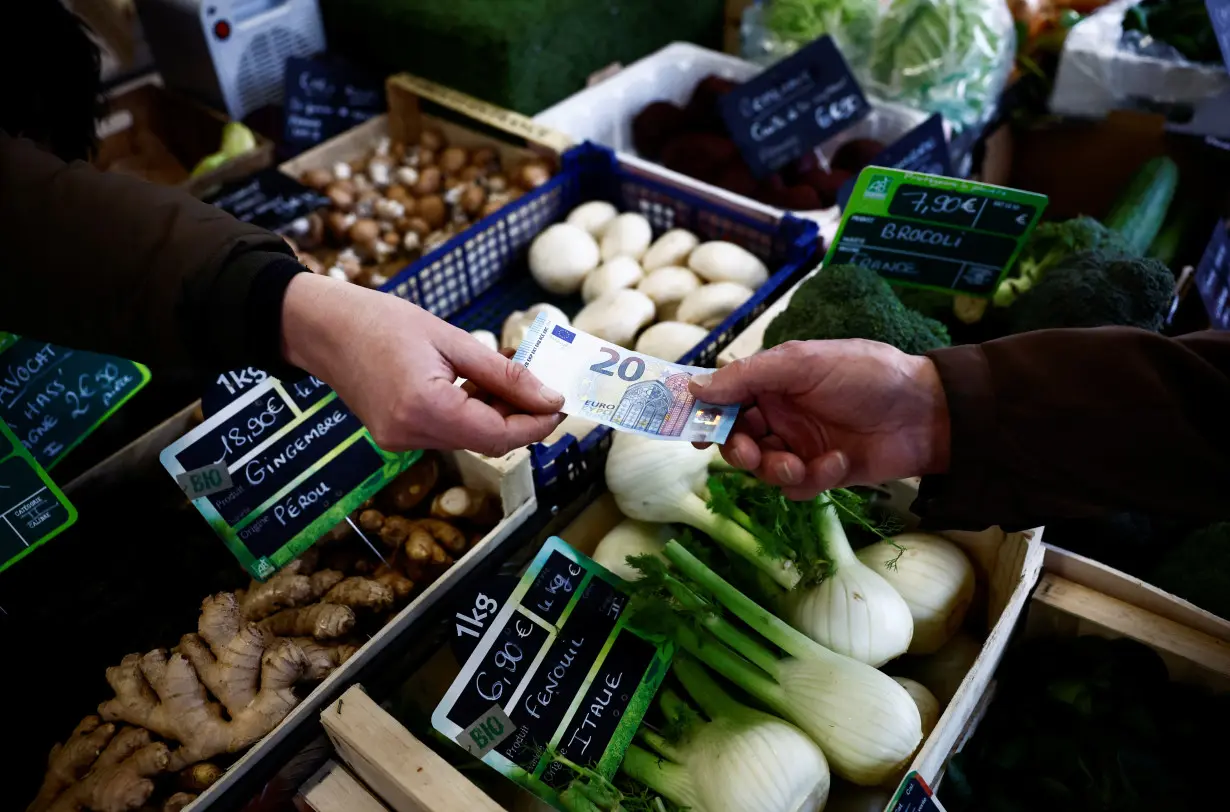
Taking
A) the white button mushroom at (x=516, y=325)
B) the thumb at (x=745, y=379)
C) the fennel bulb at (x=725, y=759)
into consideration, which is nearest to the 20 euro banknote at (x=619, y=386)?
the thumb at (x=745, y=379)

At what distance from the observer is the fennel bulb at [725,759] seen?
104 cm

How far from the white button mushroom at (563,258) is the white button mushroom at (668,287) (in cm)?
17

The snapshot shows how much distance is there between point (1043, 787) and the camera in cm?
117

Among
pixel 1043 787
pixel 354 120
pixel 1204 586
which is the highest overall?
pixel 354 120

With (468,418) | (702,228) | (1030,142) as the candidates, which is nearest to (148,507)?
(468,418)

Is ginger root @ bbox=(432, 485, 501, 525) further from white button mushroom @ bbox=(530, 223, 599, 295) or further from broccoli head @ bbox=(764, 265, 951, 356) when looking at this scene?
white button mushroom @ bbox=(530, 223, 599, 295)

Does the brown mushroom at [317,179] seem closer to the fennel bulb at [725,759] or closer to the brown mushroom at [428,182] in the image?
the brown mushroom at [428,182]

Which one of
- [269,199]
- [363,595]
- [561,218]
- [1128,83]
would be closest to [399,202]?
[269,199]

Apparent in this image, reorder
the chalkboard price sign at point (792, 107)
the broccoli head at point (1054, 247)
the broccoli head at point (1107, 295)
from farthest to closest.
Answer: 1. the chalkboard price sign at point (792, 107)
2. the broccoli head at point (1054, 247)
3. the broccoli head at point (1107, 295)

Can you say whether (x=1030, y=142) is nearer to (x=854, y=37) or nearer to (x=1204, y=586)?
(x=854, y=37)

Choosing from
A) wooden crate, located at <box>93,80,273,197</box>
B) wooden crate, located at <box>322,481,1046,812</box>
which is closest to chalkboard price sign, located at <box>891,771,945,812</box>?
wooden crate, located at <box>322,481,1046,812</box>

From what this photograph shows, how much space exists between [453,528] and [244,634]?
33 cm

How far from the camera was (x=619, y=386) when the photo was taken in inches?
43.8

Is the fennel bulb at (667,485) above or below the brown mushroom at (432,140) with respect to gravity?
below
